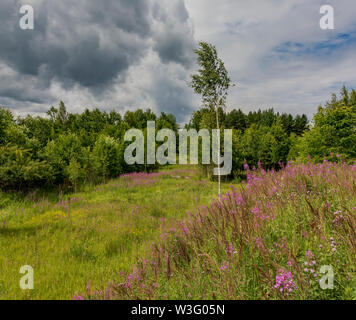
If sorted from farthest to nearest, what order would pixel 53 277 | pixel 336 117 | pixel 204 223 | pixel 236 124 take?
pixel 236 124 < pixel 336 117 < pixel 53 277 < pixel 204 223

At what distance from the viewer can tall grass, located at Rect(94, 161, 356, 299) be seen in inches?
63.7

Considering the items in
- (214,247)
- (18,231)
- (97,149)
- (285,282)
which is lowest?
(18,231)

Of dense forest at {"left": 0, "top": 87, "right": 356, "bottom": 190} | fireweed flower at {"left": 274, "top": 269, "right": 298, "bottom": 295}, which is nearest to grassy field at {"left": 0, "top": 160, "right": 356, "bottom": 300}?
fireweed flower at {"left": 274, "top": 269, "right": 298, "bottom": 295}

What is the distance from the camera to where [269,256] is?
1.98m

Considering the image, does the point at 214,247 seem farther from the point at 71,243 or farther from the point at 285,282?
the point at 71,243

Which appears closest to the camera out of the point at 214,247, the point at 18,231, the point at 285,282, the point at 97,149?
the point at 285,282

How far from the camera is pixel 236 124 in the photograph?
74500 mm

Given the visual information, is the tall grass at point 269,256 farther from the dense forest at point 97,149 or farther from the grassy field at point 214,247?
the dense forest at point 97,149

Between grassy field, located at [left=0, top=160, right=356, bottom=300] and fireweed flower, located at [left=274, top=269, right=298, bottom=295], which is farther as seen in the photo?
grassy field, located at [left=0, top=160, right=356, bottom=300]

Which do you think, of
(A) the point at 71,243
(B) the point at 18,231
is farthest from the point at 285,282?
(B) the point at 18,231

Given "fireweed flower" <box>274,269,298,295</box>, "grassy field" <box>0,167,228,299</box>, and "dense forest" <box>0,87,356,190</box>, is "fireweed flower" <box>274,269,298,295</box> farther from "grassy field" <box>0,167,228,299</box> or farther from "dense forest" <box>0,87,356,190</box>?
"dense forest" <box>0,87,356,190</box>
